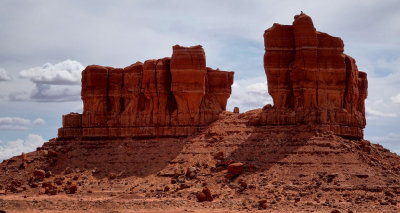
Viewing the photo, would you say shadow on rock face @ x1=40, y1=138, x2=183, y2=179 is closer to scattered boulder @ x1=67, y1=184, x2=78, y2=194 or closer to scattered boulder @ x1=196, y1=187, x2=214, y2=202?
scattered boulder @ x1=67, y1=184, x2=78, y2=194

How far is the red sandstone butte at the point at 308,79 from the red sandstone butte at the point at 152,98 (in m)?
6.50

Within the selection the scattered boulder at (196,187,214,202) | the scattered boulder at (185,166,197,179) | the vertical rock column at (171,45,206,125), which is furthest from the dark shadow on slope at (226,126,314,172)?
the vertical rock column at (171,45,206,125)

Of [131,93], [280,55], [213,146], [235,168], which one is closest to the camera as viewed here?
[235,168]

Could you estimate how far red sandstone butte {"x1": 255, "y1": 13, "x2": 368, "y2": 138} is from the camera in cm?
5631

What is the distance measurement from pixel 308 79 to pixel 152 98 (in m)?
14.7

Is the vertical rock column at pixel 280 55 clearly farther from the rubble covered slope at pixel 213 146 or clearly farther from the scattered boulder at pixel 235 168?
the scattered boulder at pixel 235 168

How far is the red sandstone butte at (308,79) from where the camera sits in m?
56.3

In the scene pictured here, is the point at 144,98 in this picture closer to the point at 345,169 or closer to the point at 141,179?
the point at 141,179

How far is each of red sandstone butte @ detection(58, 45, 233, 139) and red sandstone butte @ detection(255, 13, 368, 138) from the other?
6.50 metres

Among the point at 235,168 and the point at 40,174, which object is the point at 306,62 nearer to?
the point at 235,168

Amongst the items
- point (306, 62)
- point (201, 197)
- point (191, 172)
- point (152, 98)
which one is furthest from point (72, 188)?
point (306, 62)

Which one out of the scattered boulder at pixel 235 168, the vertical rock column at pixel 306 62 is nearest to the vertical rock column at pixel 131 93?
the scattered boulder at pixel 235 168

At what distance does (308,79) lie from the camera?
185ft

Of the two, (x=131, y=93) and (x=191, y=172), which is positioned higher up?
(x=131, y=93)
